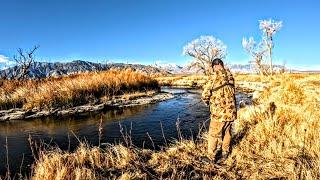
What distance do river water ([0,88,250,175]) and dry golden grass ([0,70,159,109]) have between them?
2.96 metres

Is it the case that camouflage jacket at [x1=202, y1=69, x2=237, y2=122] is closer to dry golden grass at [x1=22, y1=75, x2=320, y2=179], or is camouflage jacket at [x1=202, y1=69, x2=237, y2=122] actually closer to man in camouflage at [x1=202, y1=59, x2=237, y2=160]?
man in camouflage at [x1=202, y1=59, x2=237, y2=160]

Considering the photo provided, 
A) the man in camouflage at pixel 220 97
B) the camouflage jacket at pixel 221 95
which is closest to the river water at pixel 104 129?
the man in camouflage at pixel 220 97

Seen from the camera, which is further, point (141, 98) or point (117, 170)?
point (141, 98)

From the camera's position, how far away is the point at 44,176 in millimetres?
6555

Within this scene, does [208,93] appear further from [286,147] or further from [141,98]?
[141,98]

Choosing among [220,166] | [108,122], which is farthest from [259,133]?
[108,122]

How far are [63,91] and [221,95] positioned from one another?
15087 millimetres

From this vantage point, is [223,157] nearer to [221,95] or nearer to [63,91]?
[221,95]

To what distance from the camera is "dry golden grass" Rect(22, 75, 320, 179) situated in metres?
6.70

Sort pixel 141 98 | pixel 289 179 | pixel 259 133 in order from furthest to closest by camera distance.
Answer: pixel 141 98
pixel 259 133
pixel 289 179

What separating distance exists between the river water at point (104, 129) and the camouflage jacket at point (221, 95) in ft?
6.14

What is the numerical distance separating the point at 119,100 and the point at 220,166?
16.0 metres

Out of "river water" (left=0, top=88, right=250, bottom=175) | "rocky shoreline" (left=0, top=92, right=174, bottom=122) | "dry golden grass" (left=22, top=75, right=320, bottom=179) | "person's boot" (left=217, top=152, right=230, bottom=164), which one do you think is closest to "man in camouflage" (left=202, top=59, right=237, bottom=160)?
"person's boot" (left=217, top=152, right=230, bottom=164)

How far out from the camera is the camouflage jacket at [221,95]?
7.54m
